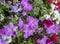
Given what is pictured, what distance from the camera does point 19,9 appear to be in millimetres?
1744

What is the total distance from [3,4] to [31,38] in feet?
1.10

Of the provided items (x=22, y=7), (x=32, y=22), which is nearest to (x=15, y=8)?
(x=22, y=7)

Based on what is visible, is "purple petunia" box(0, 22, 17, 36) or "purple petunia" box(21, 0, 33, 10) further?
"purple petunia" box(21, 0, 33, 10)

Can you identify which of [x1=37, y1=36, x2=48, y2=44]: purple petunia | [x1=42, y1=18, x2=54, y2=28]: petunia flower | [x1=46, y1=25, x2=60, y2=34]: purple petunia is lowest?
[x1=37, y1=36, x2=48, y2=44]: purple petunia

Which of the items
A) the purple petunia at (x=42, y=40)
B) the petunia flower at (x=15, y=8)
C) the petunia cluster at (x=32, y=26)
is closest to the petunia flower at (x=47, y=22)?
the petunia cluster at (x=32, y=26)

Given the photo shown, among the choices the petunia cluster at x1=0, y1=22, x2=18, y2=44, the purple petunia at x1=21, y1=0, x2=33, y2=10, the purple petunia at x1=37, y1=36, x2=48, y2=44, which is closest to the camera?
the petunia cluster at x1=0, y1=22, x2=18, y2=44

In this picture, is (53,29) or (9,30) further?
(53,29)

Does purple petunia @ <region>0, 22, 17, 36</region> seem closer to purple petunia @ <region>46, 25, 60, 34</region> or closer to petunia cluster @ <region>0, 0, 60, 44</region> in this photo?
petunia cluster @ <region>0, 0, 60, 44</region>

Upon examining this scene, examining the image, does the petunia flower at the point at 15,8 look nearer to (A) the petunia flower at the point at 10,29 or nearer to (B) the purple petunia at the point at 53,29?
(A) the petunia flower at the point at 10,29

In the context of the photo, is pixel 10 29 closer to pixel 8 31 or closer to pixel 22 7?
pixel 8 31

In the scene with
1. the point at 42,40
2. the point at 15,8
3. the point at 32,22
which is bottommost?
the point at 42,40

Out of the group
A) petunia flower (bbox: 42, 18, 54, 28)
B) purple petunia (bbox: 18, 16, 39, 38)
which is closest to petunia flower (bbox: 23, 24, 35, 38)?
purple petunia (bbox: 18, 16, 39, 38)

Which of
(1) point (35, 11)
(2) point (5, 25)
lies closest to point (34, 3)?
(1) point (35, 11)

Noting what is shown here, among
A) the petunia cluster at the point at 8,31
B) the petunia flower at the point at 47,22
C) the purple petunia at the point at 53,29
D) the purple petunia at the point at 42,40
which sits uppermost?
the petunia flower at the point at 47,22
